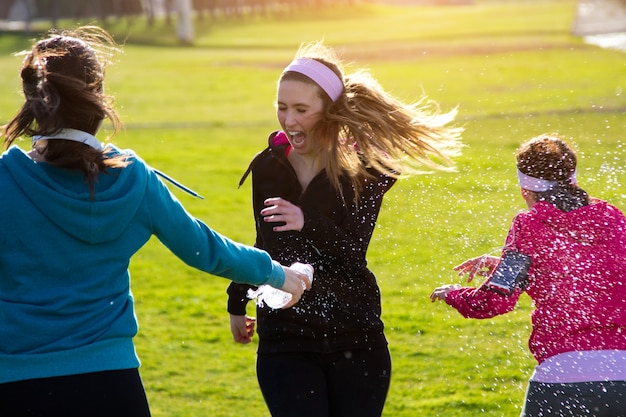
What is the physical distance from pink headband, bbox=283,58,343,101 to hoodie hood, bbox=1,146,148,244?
1.36 m

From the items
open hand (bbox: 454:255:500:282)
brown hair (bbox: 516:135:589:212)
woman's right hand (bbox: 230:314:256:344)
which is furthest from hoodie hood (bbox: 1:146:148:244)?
open hand (bbox: 454:255:500:282)

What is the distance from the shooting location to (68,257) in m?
2.89

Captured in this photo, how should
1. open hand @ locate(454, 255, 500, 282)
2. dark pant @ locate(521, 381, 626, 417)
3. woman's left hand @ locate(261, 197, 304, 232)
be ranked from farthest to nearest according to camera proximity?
open hand @ locate(454, 255, 500, 282) → woman's left hand @ locate(261, 197, 304, 232) → dark pant @ locate(521, 381, 626, 417)

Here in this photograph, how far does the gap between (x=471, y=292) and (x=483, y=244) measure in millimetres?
2257

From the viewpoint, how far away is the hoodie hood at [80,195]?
2.86 metres

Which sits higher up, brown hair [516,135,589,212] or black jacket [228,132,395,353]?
brown hair [516,135,589,212]

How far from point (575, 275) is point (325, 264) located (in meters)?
1.00

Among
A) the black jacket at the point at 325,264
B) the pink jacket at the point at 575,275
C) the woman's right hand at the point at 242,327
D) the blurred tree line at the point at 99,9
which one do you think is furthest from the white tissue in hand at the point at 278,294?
the blurred tree line at the point at 99,9

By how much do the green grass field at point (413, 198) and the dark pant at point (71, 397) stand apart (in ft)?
8.83

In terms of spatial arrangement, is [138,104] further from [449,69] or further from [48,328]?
[48,328]

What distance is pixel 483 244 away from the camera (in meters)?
5.96

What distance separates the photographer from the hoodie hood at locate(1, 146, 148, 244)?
2861mm

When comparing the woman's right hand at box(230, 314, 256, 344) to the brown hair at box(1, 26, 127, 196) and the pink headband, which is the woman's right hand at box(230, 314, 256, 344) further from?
A: the brown hair at box(1, 26, 127, 196)

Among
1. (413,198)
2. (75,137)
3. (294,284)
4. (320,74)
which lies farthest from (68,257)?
(413,198)
